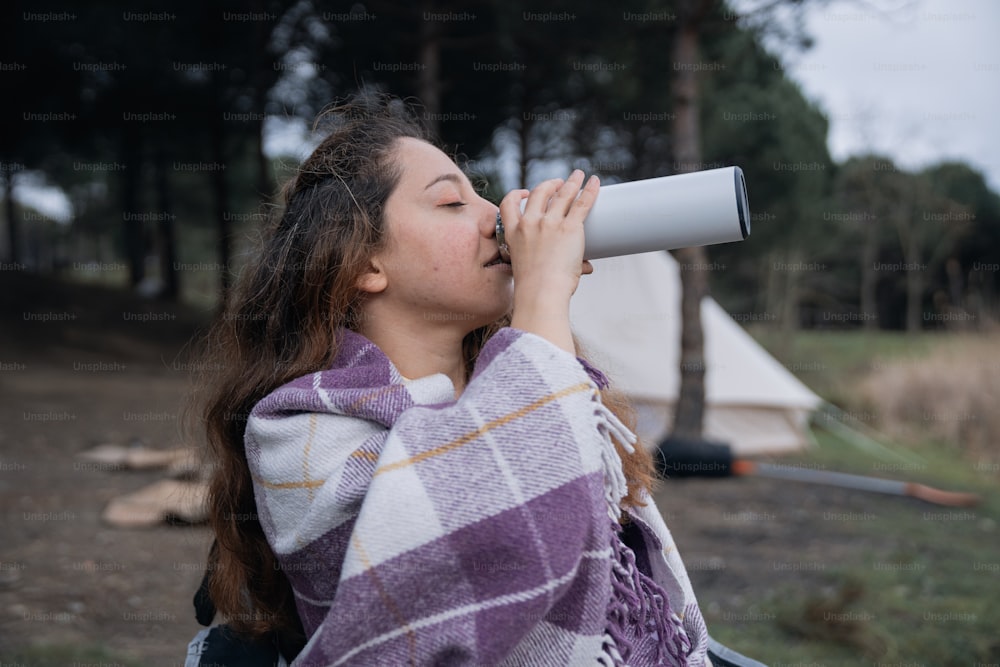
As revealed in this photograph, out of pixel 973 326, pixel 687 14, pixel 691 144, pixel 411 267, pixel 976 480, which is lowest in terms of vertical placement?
pixel 976 480

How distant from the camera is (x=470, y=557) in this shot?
1154 millimetres

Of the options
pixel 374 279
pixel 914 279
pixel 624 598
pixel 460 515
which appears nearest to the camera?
pixel 460 515

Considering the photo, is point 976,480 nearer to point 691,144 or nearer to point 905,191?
point 691,144

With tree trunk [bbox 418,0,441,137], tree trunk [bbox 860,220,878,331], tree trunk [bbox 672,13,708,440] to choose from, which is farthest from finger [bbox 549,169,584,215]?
tree trunk [bbox 860,220,878,331]

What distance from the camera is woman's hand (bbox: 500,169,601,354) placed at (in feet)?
4.40

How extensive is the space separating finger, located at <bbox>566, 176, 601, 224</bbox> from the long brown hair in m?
0.40

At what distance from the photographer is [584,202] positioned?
1.47 metres

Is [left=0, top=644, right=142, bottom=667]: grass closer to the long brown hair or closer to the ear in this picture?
Answer: the long brown hair

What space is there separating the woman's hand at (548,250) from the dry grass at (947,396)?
8.50 metres

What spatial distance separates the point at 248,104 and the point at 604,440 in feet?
49.1

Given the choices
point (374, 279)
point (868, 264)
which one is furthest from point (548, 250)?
point (868, 264)

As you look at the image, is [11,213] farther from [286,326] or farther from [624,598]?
[624,598]

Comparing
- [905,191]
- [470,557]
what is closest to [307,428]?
[470,557]

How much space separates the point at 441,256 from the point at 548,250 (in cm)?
23
